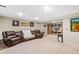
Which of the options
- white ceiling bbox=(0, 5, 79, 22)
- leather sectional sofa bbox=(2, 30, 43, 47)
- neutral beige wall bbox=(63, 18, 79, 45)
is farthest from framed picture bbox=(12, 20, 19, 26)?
neutral beige wall bbox=(63, 18, 79, 45)

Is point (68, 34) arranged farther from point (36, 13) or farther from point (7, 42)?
point (7, 42)

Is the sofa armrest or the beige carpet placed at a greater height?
the sofa armrest

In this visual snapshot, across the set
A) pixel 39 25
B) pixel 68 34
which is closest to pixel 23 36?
pixel 39 25

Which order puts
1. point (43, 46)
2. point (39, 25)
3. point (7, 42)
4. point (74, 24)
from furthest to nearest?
point (43, 46) → point (7, 42) → point (39, 25) → point (74, 24)

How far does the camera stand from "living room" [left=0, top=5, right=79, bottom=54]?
6.59ft

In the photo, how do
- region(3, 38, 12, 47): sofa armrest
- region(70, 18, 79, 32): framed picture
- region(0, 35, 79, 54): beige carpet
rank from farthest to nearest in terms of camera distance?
region(3, 38, 12, 47): sofa armrest, region(0, 35, 79, 54): beige carpet, region(70, 18, 79, 32): framed picture

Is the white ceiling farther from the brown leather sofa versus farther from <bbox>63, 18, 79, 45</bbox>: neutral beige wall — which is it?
the brown leather sofa

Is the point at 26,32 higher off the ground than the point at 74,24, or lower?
lower

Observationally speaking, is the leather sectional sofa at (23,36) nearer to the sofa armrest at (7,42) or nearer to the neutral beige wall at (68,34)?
the sofa armrest at (7,42)

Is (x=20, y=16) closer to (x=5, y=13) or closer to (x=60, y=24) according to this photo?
(x=5, y=13)

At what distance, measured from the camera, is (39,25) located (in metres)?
2.32
